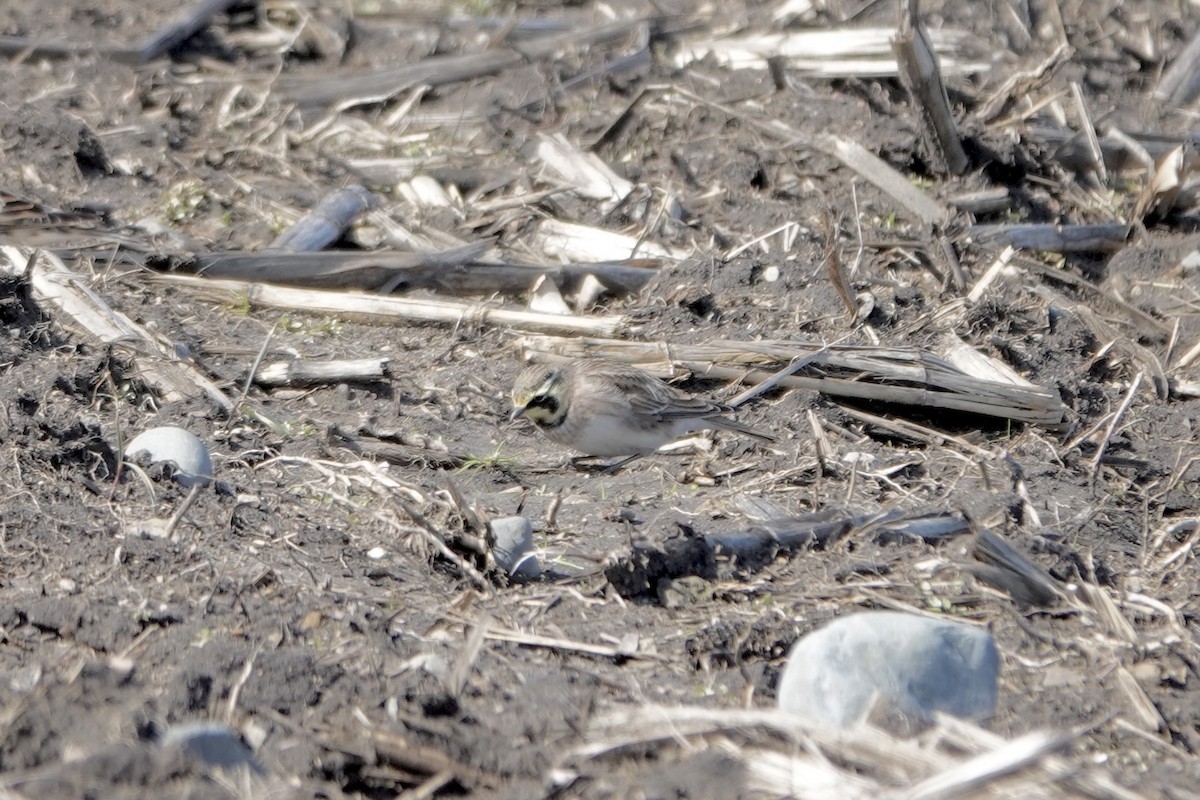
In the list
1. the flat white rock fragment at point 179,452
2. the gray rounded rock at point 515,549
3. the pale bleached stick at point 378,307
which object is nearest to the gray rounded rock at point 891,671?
the gray rounded rock at point 515,549

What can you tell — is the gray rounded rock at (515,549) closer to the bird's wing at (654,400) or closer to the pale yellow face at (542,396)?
the pale yellow face at (542,396)

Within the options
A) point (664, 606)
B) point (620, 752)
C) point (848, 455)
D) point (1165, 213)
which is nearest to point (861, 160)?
point (1165, 213)

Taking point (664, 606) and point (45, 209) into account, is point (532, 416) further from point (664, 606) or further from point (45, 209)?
point (45, 209)

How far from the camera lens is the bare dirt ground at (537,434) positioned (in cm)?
429

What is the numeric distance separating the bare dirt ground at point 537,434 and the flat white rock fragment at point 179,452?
0.39 feet

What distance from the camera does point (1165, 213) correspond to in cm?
956

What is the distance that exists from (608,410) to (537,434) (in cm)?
75

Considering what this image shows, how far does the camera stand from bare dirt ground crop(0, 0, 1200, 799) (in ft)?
14.1

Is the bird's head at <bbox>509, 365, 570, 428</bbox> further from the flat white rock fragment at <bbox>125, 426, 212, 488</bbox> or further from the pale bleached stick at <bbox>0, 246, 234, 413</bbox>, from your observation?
the flat white rock fragment at <bbox>125, 426, 212, 488</bbox>

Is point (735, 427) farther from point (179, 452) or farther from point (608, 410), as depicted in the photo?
point (179, 452)

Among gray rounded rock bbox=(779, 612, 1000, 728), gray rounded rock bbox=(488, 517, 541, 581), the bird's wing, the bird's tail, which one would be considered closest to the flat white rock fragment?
gray rounded rock bbox=(488, 517, 541, 581)

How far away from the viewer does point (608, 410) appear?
6852 millimetres

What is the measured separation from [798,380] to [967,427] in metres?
0.88

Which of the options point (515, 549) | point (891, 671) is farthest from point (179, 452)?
point (891, 671)
